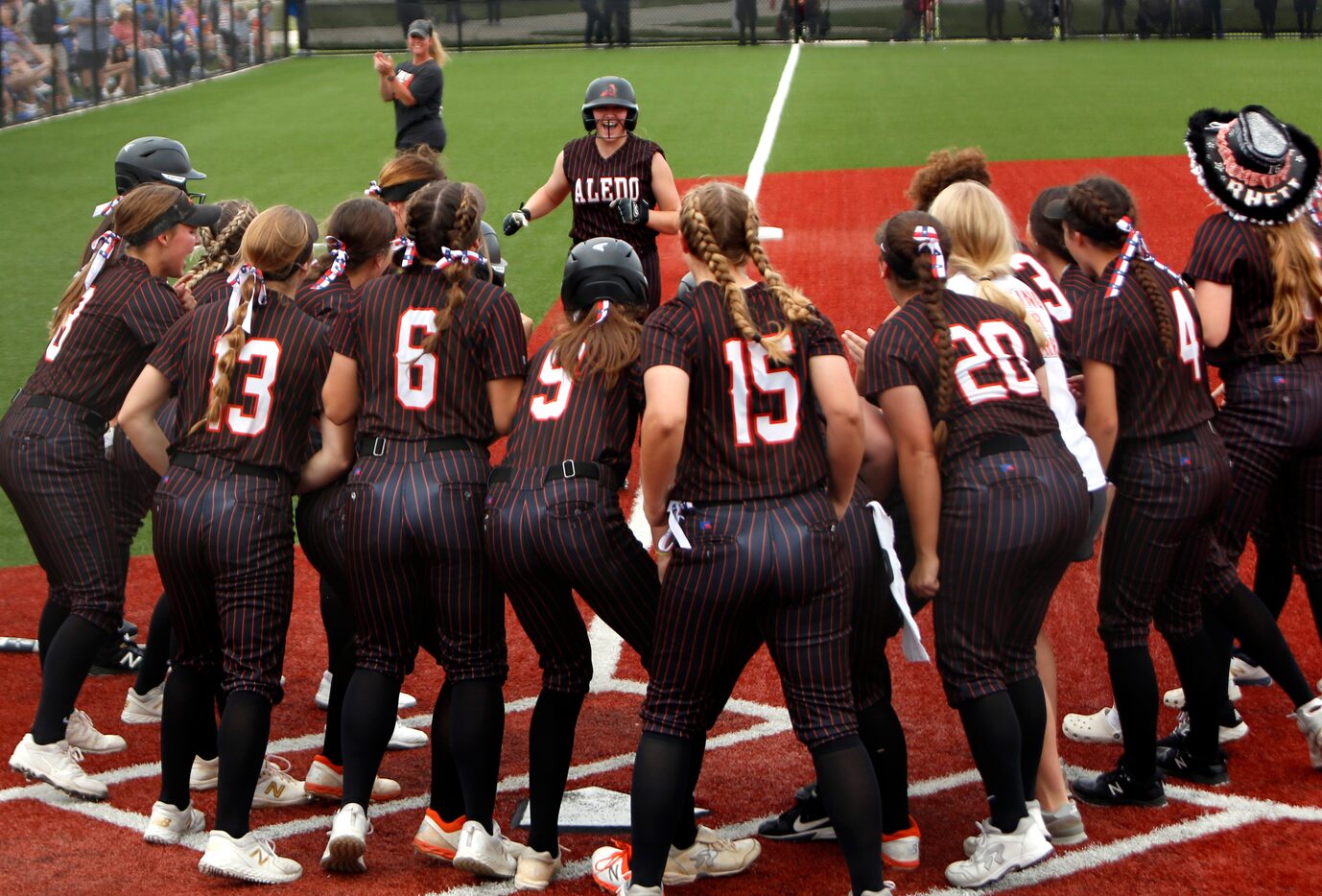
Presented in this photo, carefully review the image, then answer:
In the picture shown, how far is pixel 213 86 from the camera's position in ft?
90.1

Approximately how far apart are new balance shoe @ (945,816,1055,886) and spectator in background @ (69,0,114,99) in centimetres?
2263

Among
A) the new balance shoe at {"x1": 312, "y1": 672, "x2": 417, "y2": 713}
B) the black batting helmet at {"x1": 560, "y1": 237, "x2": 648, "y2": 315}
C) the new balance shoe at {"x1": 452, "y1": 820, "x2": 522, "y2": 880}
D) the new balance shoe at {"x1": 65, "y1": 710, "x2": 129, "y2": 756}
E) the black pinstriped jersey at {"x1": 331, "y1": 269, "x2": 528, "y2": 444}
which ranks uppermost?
the black batting helmet at {"x1": 560, "y1": 237, "x2": 648, "y2": 315}

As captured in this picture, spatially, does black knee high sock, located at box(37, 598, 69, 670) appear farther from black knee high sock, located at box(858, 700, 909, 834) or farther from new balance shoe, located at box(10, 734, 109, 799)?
black knee high sock, located at box(858, 700, 909, 834)

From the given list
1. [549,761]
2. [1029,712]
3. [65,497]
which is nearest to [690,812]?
[549,761]

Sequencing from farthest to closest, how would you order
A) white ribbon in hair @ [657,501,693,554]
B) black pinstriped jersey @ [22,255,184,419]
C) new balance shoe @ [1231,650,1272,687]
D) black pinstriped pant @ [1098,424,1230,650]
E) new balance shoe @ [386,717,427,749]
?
1. new balance shoe @ [1231,650,1272,687]
2. new balance shoe @ [386,717,427,749]
3. black pinstriped jersey @ [22,255,184,419]
4. black pinstriped pant @ [1098,424,1230,650]
5. white ribbon in hair @ [657,501,693,554]

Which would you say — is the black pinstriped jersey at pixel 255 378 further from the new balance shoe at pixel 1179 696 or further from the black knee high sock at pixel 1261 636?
the new balance shoe at pixel 1179 696

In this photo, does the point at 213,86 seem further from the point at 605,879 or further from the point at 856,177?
the point at 605,879

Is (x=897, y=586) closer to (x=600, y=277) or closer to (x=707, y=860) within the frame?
(x=707, y=860)

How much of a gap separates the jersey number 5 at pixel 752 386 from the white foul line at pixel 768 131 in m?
8.86

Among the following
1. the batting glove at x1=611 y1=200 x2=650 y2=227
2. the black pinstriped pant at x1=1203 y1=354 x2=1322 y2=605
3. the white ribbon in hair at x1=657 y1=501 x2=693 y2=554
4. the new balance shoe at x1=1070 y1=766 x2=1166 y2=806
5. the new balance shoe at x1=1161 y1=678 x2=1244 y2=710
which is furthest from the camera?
the batting glove at x1=611 y1=200 x2=650 y2=227

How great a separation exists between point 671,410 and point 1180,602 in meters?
1.95

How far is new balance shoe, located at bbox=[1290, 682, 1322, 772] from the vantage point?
502 centimetres

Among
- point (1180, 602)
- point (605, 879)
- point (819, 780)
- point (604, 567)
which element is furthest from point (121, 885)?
point (1180, 602)

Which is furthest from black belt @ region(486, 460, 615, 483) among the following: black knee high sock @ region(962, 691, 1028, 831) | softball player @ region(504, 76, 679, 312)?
softball player @ region(504, 76, 679, 312)
